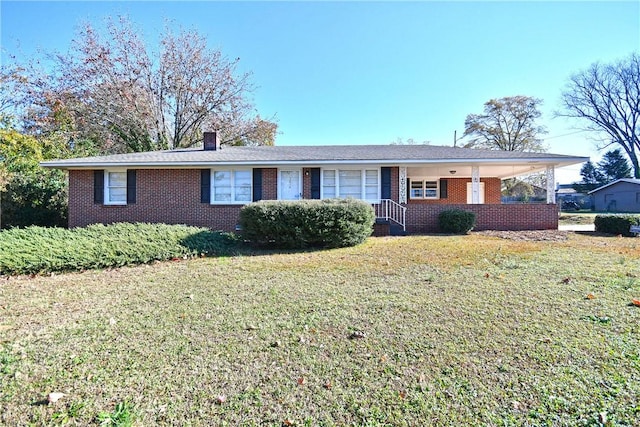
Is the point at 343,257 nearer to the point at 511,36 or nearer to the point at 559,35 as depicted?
the point at 511,36

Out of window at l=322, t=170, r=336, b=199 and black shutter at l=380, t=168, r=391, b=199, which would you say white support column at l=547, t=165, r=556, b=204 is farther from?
window at l=322, t=170, r=336, b=199

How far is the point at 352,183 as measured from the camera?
503 inches

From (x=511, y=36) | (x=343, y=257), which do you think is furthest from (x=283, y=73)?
(x=343, y=257)

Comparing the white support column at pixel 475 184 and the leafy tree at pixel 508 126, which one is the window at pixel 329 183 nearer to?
the white support column at pixel 475 184

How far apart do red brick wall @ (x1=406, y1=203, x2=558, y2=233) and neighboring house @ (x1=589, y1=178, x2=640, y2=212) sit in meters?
26.2

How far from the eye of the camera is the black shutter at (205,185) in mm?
12344

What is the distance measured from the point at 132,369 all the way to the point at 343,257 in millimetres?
5040

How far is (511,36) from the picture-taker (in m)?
11.1

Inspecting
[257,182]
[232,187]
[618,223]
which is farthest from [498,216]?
[232,187]

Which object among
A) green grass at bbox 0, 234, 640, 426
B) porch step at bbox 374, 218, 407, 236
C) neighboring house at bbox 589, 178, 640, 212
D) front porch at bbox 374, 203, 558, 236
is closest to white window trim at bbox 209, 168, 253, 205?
porch step at bbox 374, 218, 407, 236

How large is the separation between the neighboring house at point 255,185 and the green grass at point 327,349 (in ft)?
22.2

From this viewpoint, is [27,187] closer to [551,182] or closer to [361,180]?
[361,180]

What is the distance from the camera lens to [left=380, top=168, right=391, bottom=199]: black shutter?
41.2 feet

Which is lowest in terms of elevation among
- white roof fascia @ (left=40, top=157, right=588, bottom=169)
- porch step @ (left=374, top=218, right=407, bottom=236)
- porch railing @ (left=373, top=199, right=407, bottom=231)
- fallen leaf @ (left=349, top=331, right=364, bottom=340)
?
fallen leaf @ (left=349, top=331, right=364, bottom=340)
